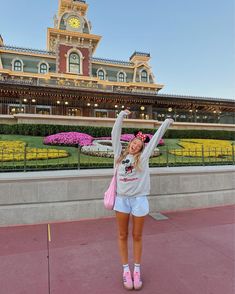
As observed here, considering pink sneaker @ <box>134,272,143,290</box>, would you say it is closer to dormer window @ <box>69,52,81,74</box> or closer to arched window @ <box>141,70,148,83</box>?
dormer window @ <box>69,52,81,74</box>

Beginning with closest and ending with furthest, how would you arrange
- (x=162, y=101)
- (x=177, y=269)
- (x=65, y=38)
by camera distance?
(x=177, y=269)
(x=162, y=101)
(x=65, y=38)

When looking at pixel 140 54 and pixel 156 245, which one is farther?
pixel 140 54

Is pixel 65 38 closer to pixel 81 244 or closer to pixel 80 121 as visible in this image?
pixel 80 121

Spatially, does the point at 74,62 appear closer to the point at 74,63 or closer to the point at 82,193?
the point at 74,63

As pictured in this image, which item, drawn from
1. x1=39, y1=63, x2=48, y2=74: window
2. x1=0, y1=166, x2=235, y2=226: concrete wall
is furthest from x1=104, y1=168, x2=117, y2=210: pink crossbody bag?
x1=39, y1=63, x2=48, y2=74: window

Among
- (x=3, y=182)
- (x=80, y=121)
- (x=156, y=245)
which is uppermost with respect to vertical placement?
(x=80, y=121)

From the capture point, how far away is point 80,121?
18.2 m

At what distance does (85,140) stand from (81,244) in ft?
30.6

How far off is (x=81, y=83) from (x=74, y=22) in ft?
40.9

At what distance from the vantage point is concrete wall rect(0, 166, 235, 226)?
18.3ft

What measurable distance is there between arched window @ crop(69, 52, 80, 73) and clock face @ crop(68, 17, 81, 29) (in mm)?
5216

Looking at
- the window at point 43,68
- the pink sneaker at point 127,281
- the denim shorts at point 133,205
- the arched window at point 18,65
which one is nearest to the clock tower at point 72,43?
the window at point 43,68

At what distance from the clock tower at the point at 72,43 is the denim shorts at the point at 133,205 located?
121 ft

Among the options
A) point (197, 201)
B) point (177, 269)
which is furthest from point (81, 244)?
point (197, 201)
